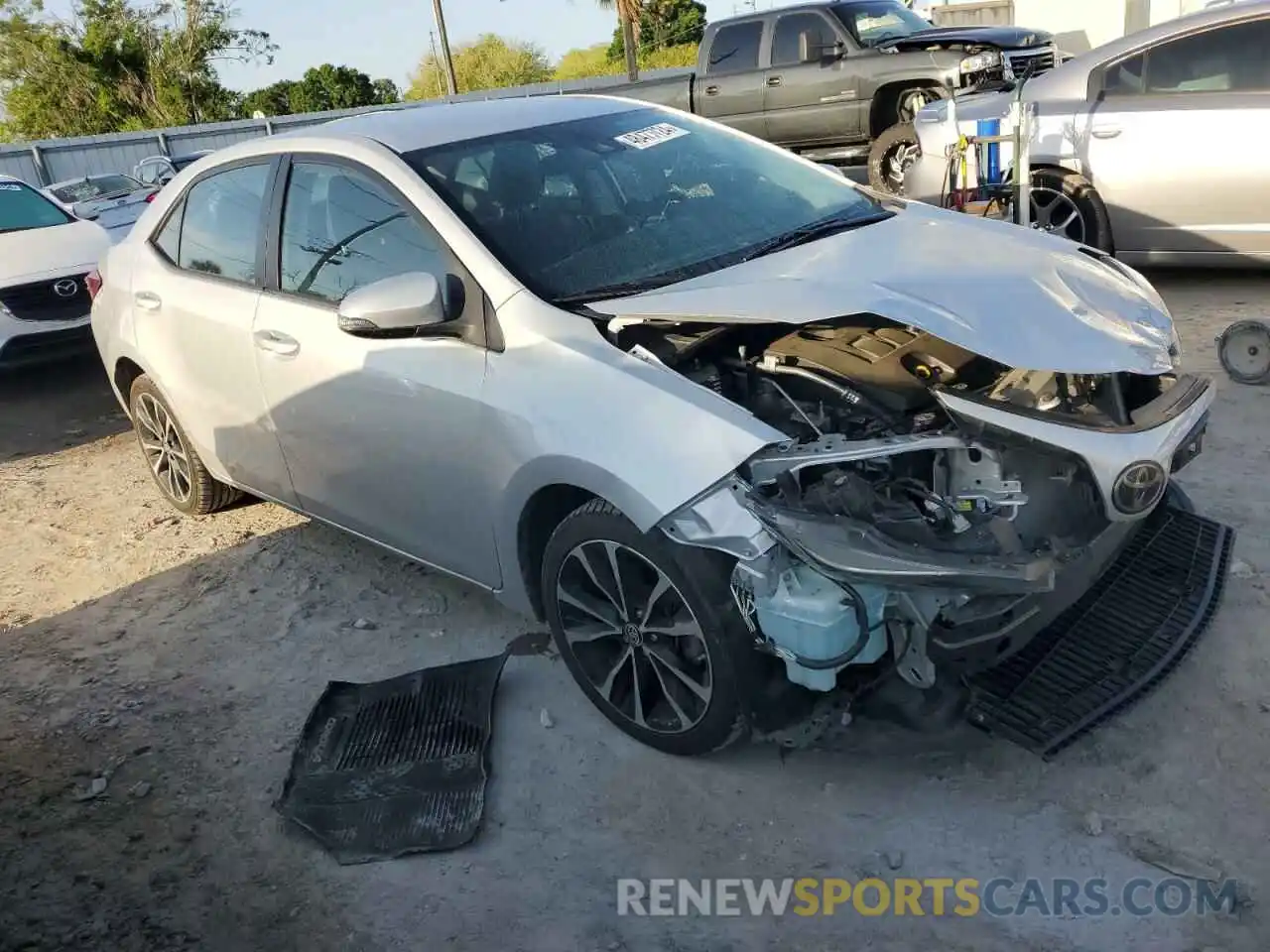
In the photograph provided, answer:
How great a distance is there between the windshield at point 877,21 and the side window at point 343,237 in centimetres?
889

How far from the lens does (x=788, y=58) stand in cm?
1202

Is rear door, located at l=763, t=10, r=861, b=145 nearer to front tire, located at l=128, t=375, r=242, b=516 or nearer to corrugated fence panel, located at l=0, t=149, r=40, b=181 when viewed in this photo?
front tire, located at l=128, t=375, r=242, b=516

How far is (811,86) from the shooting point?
38.5ft

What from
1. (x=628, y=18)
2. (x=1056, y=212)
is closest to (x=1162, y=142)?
(x=1056, y=212)

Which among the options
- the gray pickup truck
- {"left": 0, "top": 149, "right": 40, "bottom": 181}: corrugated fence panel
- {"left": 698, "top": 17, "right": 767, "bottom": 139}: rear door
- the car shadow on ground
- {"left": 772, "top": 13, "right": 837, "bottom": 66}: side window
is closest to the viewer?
the car shadow on ground

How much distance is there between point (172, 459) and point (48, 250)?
4.21 metres

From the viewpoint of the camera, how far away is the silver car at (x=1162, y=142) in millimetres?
6402

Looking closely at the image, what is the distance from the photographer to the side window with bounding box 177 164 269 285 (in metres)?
4.26

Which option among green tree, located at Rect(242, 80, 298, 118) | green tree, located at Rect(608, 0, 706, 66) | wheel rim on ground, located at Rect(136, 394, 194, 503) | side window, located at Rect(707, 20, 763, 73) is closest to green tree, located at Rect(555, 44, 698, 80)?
green tree, located at Rect(608, 0, 706, 66)

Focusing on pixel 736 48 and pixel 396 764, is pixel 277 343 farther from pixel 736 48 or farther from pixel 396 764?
pixel 736 48

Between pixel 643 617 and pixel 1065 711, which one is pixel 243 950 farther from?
pixel 1065 711

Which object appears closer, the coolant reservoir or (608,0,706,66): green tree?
the coolant reservoir

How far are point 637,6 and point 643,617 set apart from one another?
32.8 m

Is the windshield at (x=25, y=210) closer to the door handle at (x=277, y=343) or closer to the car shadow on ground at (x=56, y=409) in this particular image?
the car shadow on ground at (x=56, y=409)
